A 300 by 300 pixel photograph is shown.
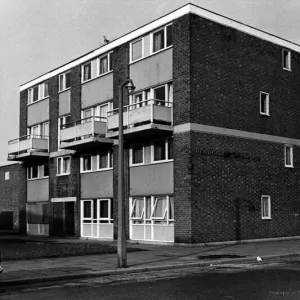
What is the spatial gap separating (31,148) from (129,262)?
19277mm

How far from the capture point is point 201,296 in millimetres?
10023

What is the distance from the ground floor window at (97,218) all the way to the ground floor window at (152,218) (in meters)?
2.37

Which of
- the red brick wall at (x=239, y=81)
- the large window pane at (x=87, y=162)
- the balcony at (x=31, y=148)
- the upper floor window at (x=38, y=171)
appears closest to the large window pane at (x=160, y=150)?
the red brick wall at (x=239, y=81)

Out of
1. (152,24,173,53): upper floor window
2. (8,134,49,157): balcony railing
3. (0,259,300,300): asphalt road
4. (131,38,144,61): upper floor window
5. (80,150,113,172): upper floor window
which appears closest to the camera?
(0,259,300,300): asphalt road

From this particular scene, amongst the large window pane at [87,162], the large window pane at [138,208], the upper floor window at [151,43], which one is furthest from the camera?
the large window pane at [87,162]

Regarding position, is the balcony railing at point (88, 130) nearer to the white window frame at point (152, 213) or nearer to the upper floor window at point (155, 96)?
the upper floor window at point (155, 96)

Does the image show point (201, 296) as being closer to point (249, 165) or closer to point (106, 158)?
point (249, 165)

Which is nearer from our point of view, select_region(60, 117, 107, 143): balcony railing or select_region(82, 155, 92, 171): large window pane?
select_region(60, 117, 107, 143): balcony railing

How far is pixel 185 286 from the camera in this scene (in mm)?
11547

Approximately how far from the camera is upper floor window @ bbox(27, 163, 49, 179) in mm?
35119

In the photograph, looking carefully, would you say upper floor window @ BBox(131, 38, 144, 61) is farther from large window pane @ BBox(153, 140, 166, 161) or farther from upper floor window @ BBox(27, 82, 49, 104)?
upper floor window @ BBox(27, 82, 49, 104)

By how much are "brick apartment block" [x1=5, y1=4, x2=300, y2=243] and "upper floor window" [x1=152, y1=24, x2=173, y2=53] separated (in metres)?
0.06

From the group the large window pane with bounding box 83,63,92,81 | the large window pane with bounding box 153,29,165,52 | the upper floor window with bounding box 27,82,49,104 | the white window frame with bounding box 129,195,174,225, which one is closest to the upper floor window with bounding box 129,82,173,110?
the large window pane with bounding box 153,29,165,52

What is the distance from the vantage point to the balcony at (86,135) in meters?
27.4
